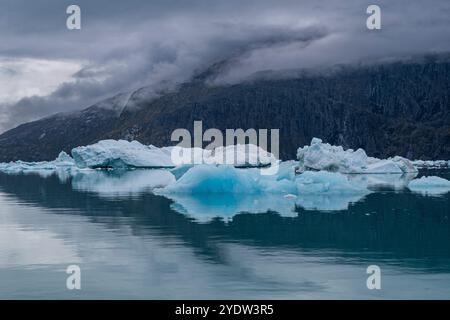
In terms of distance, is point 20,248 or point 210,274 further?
point 20,248

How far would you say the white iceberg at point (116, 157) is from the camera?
4518 inches

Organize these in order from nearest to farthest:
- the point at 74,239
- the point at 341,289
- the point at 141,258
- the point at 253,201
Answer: the point at 341,289
the point at 141,258
the point at 74,239
the point at 253,201

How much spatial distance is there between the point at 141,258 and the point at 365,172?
70347mm

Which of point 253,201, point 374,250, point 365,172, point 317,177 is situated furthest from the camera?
point 365,172

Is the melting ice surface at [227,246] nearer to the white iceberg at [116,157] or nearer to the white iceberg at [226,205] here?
the white iceberg at [226,205]

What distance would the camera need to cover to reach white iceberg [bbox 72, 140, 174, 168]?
114750mm

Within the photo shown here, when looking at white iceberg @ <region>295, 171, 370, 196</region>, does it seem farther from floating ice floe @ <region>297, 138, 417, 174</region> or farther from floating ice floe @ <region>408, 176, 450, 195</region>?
floating ice floe @ <region>297, 138, 417, 174</region>

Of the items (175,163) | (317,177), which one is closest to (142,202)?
(317,177)

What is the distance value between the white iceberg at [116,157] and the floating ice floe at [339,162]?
3951cm

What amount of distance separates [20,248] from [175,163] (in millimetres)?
96647

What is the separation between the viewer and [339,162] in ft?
259
